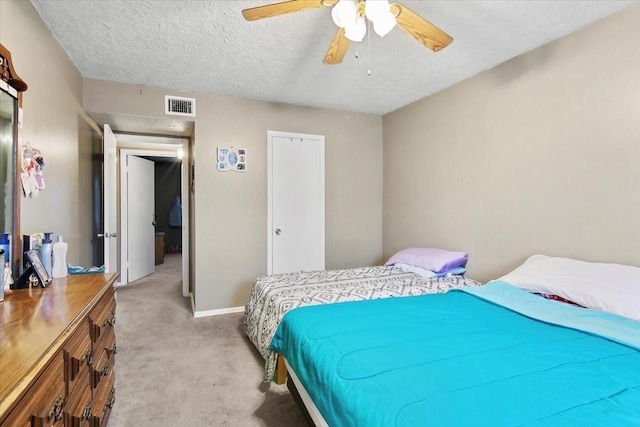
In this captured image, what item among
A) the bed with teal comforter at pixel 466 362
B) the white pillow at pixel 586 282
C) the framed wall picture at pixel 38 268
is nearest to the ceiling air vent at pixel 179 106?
the framed wall picture at pixel 38 268

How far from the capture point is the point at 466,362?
125 centimetres

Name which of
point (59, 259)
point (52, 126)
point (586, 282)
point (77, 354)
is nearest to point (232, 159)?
point (52, 126)

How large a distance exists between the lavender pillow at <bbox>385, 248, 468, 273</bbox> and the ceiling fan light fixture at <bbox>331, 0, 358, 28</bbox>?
219 centimetres

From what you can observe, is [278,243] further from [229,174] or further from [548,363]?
[548,363]

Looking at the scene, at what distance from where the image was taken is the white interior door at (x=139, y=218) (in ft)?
16.8

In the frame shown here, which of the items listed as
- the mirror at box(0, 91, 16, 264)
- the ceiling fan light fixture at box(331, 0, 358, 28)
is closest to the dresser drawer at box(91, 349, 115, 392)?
the mirror at box(0, 91, 16, 264)

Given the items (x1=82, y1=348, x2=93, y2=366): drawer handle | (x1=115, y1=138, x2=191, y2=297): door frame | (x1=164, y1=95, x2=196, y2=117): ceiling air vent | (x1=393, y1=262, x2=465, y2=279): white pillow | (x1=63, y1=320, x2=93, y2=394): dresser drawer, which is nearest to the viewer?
(x1=63, y1=320, x2=93, y2=394): dresser drawer

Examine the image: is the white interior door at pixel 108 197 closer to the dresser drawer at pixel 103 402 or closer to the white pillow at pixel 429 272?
the dresser drawer at pixel 103 402

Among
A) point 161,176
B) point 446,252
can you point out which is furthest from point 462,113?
point 161,176

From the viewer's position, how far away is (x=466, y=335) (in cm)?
152

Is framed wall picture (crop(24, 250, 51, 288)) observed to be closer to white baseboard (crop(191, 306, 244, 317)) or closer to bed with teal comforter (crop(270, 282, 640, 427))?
bed with teal comforter (crop(270, 282, 640, 427))

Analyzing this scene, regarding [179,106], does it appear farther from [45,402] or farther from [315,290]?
[45,402]

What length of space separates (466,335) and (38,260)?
6.81 ft

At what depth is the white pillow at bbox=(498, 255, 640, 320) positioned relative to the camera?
173cm
